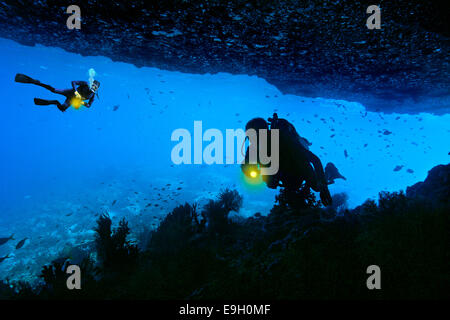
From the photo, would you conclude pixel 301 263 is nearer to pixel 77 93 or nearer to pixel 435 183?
pixel 77 93

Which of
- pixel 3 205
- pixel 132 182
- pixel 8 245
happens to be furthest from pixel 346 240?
pixel 3 205

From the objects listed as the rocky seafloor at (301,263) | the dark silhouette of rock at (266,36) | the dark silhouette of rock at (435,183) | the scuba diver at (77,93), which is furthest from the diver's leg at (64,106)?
the dark silhouette of rock at (435,183)

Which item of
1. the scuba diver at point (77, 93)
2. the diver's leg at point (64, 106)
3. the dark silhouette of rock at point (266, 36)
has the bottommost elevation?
the diver's leg at point (64, 106)

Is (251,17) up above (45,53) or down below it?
below

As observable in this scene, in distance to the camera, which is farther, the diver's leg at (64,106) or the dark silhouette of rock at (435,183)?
the dark silhouette of rock at (435,183)

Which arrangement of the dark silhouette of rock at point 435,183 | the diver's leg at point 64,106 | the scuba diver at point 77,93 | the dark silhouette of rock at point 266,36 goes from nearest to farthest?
the diver's leg at point 64,106, the scuba diver at point 77,93, the dark silhouette of rock at point 266,36, the dark silhouette of rock at point 435,183

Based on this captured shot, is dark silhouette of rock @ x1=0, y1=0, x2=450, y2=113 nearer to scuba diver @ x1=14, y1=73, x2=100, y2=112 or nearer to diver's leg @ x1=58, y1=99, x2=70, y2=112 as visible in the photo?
scuba diver @ x1=14, y1=73, x2=100, y2=112

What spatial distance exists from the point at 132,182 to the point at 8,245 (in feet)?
57.4

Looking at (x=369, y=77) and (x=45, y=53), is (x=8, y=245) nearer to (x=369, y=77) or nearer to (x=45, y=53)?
(x=45, y=53)

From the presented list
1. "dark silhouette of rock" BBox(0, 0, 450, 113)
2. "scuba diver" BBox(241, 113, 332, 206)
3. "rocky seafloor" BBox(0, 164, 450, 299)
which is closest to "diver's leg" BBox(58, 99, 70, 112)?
"dark silhouette of rock" BBox(0, 0, 450, 113)

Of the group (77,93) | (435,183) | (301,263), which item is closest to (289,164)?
(301,263)

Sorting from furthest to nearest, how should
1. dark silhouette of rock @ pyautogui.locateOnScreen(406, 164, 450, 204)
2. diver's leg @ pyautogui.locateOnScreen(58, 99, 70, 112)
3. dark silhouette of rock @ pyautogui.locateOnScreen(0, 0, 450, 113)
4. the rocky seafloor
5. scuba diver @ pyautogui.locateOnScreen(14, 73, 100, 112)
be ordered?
dark silhouette of rock @ pyautogui.locateOnScreen(406, 164, 450, 204), dark silhouette of rock @ pyautogui.locateOnScreen(0, 0, 450, 113), scuba diver @ pyautogui.locateOnScreen(14, 73, 100, 112), diver's leg @ pyautogui.locateOnScreen(58, 99, 70, 112), the rocky seafloor

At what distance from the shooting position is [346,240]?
11.4 ft

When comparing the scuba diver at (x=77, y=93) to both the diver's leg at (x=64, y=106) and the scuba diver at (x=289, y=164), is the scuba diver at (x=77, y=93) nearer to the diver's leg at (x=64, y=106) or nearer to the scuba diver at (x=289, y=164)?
the diver's leg at (x=64, y=106)
